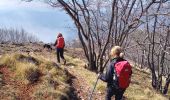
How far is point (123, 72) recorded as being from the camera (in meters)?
10.2

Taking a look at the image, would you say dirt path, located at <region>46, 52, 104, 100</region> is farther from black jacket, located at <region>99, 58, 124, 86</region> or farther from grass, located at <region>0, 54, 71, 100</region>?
black jacket, located at <region>99, 58, 124, 86</region>

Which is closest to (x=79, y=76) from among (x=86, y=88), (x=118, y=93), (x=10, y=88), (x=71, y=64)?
(x=86, y=88)

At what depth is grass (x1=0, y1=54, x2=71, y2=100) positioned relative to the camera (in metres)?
12.8

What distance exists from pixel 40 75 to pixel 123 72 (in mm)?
4704

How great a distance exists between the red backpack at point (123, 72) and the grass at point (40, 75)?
2.99 meters

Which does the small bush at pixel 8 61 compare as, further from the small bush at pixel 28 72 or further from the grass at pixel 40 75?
the small bush at pixel 28 72

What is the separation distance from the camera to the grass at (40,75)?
503 inches

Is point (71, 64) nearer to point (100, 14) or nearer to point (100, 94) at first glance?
Result: point (100, 14)

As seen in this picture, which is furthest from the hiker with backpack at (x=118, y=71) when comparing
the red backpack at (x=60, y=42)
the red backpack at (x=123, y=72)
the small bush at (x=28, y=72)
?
the red backpack at (x=60, y=42)

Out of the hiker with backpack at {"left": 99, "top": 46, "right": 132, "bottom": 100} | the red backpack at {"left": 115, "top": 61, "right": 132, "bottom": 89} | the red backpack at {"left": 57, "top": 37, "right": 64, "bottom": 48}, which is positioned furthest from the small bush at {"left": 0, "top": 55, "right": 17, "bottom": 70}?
the red backpack at {"left": 57, "top": 37, "right": 64, "bottom": 48}

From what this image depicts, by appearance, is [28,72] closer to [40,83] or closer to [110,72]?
[40,83]

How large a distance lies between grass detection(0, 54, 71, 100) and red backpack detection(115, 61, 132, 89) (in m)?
2.99

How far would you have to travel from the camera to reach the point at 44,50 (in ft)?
84.1

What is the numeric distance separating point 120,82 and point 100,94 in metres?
5.11
